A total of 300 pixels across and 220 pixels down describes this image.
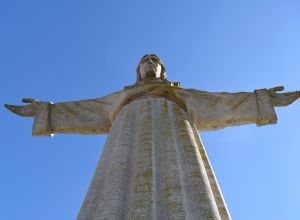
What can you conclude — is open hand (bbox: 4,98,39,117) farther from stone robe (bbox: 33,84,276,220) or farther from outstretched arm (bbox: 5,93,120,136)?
stone robe (bbox: 33,84,276,220)

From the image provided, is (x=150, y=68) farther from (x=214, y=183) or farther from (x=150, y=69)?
(x=214, y=183)

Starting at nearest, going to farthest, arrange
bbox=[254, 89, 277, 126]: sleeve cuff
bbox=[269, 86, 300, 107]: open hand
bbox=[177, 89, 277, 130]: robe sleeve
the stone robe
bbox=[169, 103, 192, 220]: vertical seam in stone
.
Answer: bbox=[169, 103, 192, 220]: vertical seam in stone < the stone robe < bbox=[254, 89, 277, 126]: sleeve cuff < bbox=[177, 89, 277, 130]: robe sleeve < bbox=[269, 86, 300, 107]: open hand

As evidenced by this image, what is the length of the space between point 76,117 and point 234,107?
314 cm

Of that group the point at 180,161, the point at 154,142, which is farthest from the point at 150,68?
the point at 180,161

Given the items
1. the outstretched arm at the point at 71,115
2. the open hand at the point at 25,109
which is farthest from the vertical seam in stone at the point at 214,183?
the open hand at the point at 25,109

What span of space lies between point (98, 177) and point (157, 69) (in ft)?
16.8

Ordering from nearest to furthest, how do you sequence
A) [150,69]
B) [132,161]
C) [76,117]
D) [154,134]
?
[132,161]
[154,134]
[76,117]
[150,69]

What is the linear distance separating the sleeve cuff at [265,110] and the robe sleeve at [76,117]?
273 cm

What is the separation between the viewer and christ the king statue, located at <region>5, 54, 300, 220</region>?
536 cm

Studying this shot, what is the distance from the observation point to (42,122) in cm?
946

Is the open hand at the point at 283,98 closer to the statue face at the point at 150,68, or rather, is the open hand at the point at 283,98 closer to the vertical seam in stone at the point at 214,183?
the vertical seam in stone at the point at 214,183

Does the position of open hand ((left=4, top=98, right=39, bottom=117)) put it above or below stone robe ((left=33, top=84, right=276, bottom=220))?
above

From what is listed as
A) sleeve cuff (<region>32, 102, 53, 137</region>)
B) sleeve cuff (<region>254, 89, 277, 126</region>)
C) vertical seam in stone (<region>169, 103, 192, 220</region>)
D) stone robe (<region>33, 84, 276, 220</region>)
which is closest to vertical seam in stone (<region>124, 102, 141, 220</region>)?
stone robe (<region>33, 84, 276, 220</region>)

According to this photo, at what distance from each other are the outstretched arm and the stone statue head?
3.71 ft
